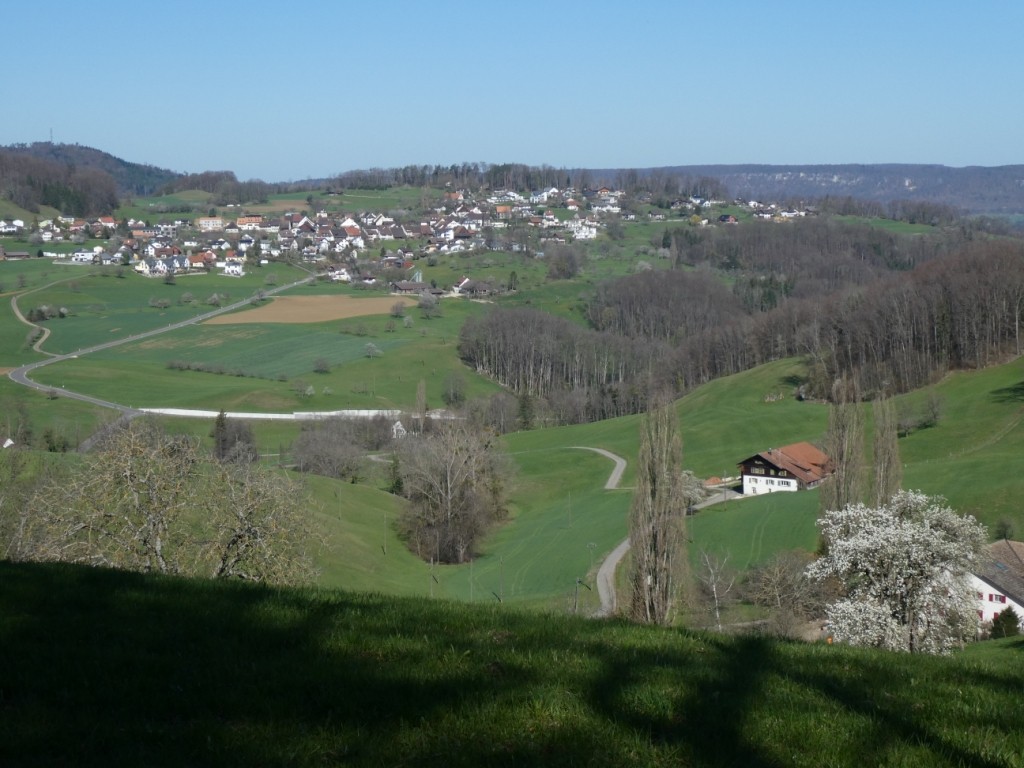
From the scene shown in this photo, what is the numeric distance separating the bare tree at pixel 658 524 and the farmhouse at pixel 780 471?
35309 mm

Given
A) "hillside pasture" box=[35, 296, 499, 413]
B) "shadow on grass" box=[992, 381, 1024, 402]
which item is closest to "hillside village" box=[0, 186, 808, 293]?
"hillside pasture" box=[35, 296, 499, 413]

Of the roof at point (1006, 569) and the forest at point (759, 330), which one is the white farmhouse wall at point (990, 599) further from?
the forest at point (759, 330)

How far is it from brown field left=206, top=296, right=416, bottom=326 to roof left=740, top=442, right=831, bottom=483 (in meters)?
65.9

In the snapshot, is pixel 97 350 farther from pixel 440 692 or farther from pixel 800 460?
pixel 440 692

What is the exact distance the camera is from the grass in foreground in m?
6.17

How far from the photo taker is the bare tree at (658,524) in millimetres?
28500

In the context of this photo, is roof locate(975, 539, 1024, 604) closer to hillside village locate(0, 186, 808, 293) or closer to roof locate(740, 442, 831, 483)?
roof locate(740, 442, 831, 483)

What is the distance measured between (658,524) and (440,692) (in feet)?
75.8

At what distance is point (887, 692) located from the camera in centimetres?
767

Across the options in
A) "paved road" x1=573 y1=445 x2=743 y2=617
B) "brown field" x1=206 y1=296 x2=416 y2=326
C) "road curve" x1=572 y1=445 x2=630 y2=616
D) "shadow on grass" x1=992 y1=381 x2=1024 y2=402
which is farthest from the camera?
"brown field" x1=206 y1=296 x2=416 y2=326

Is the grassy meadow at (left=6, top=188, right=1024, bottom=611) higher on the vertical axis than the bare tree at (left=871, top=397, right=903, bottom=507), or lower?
lower

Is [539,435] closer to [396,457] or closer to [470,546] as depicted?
[396,457]

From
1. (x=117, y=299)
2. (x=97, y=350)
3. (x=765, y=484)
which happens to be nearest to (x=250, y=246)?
(x=117, y=299)

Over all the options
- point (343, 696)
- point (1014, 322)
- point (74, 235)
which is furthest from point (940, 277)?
point (74, 235)
